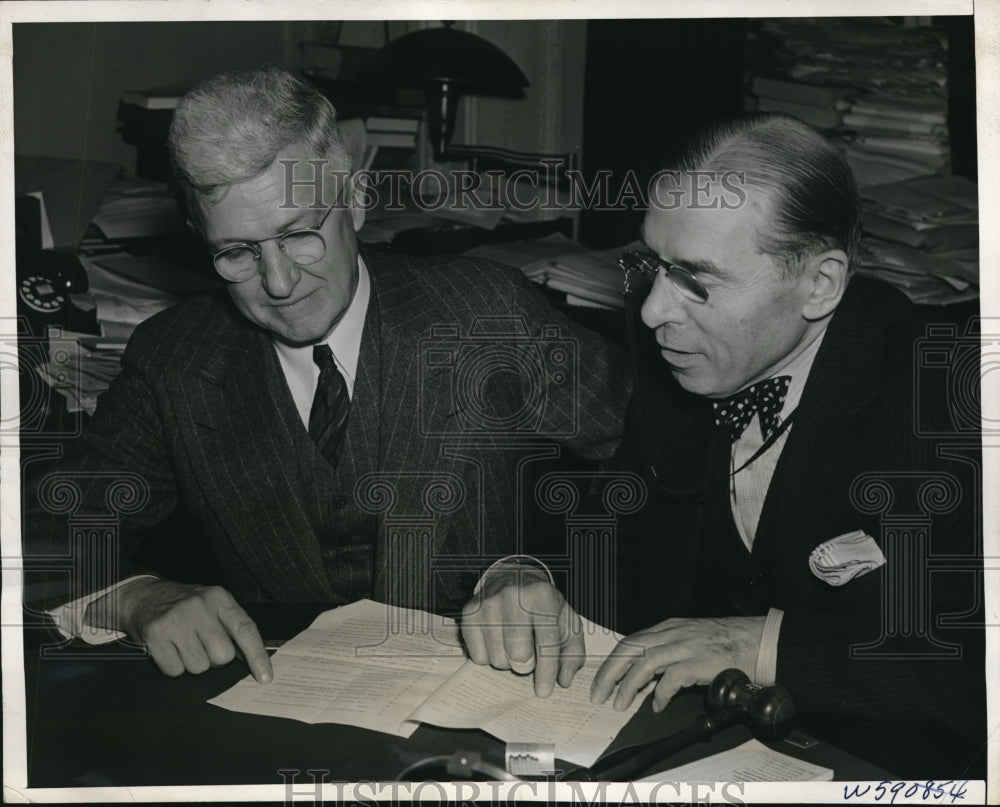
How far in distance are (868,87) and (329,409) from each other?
6.75 feet

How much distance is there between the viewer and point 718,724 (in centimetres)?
137

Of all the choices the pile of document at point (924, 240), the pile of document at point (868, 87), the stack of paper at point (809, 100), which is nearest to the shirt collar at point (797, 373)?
the pile of document at point (924, 240)

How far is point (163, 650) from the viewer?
1540 mm

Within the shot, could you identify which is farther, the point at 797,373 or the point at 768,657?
the point at 797,373

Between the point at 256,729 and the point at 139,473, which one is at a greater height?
the point at 139,473

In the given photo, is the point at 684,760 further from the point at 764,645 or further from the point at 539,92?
the point at 539,92

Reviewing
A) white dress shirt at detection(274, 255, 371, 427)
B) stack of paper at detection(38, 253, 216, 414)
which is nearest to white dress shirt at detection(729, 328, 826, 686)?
white dress shirt at detection(274, 255, 371, 427)

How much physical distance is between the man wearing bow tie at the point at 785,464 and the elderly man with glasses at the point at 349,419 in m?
0.23

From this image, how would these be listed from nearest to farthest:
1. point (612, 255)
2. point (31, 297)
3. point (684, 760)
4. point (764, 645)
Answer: point (684, 760) → point (764, 645) → point (31, 297) → point (612, 255)

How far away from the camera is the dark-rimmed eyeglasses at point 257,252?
1.70m

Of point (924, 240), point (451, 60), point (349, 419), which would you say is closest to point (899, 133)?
point (924, 240)

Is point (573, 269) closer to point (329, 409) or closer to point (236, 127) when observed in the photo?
point (329, 409)

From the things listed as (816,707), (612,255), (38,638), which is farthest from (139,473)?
(612,255)

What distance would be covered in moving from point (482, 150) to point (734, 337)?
207 centimetres
